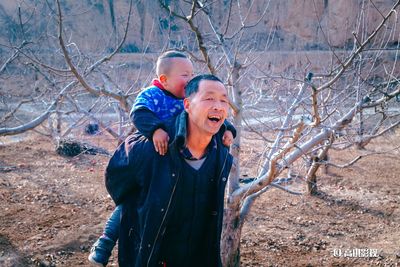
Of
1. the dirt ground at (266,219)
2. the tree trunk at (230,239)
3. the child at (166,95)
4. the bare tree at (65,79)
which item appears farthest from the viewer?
the dirt ground at (266,219)

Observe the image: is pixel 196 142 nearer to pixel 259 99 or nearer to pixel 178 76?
pixel 178 76

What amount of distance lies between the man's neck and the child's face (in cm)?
34

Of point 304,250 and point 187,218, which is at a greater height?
point 187,218

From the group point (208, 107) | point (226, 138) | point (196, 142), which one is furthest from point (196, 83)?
point (226, 138)

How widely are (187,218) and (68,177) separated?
5916 millimetres

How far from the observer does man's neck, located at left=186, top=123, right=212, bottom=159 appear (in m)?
1.53

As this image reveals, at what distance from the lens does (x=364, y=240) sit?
4.59 metres

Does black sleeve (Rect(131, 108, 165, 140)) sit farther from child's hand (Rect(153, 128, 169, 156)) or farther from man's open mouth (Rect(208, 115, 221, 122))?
man's open mouth (Rect(208, 115, 221, 122))

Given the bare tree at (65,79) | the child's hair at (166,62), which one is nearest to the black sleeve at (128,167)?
the child's hair at (166,62)

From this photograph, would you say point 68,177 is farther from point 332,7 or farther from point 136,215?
point 332,7

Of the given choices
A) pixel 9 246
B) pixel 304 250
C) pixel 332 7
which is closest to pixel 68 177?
pixel 9 246

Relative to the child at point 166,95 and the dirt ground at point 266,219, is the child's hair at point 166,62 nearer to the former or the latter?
the child at point 166,95

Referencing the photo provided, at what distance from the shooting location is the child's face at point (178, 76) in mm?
1798

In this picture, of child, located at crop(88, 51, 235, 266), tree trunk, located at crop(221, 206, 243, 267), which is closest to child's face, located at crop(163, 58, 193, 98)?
child, located at crop(88, 51, 235, 266)
